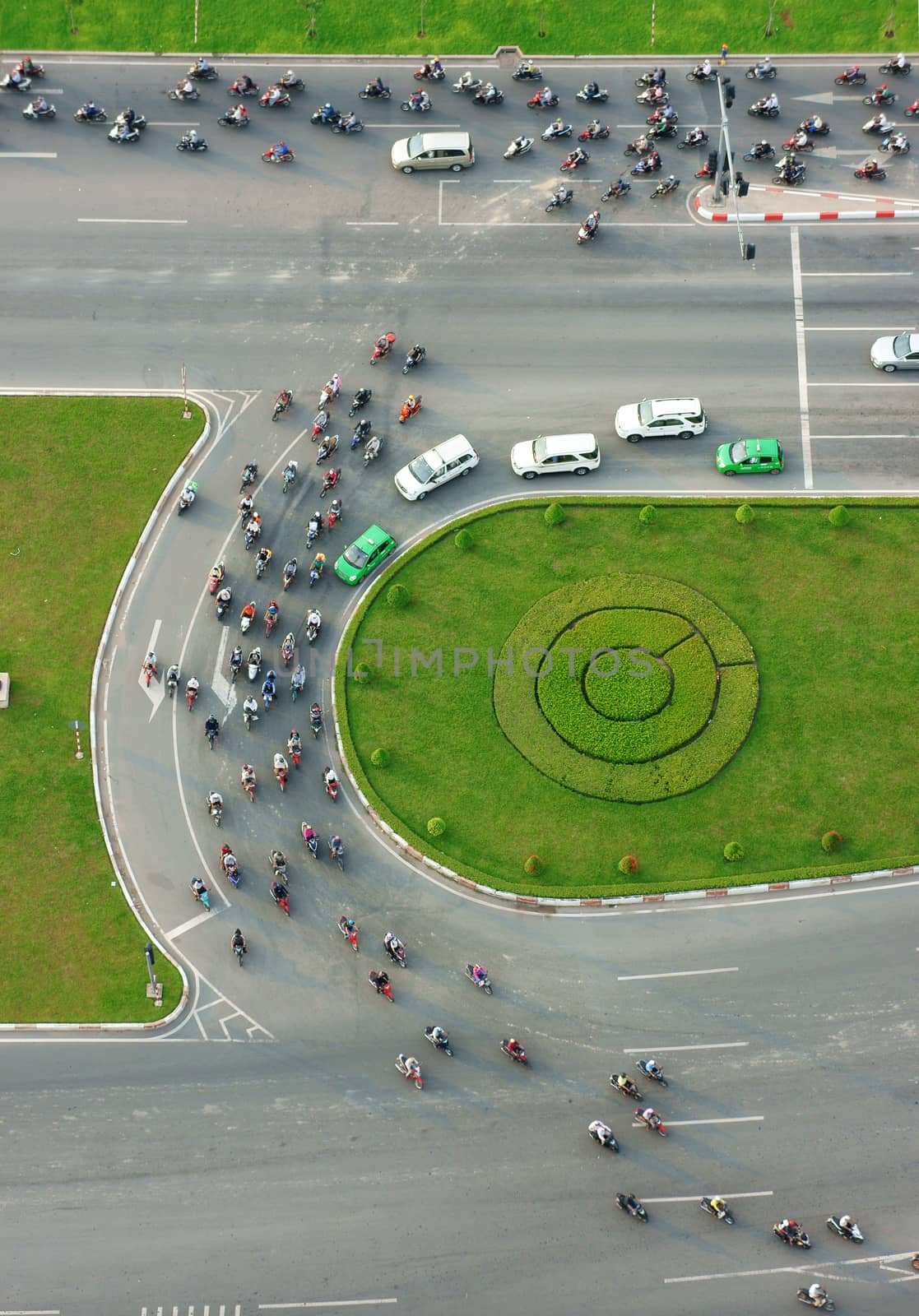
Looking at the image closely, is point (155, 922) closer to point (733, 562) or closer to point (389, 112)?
point (733, 562)

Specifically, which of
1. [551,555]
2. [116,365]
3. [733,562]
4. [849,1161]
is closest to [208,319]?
[116,365]

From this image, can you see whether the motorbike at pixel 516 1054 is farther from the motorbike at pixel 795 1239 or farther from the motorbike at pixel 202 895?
the motorbike at pixel 202 895

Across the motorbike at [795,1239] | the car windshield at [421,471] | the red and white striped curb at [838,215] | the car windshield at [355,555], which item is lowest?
the motorbike at [795,1239]

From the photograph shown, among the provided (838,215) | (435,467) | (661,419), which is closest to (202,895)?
(435,467)

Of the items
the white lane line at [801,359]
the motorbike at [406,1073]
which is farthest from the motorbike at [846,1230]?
the white lane line at [801,359]

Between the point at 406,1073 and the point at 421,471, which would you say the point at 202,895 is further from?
the point at 421,471
